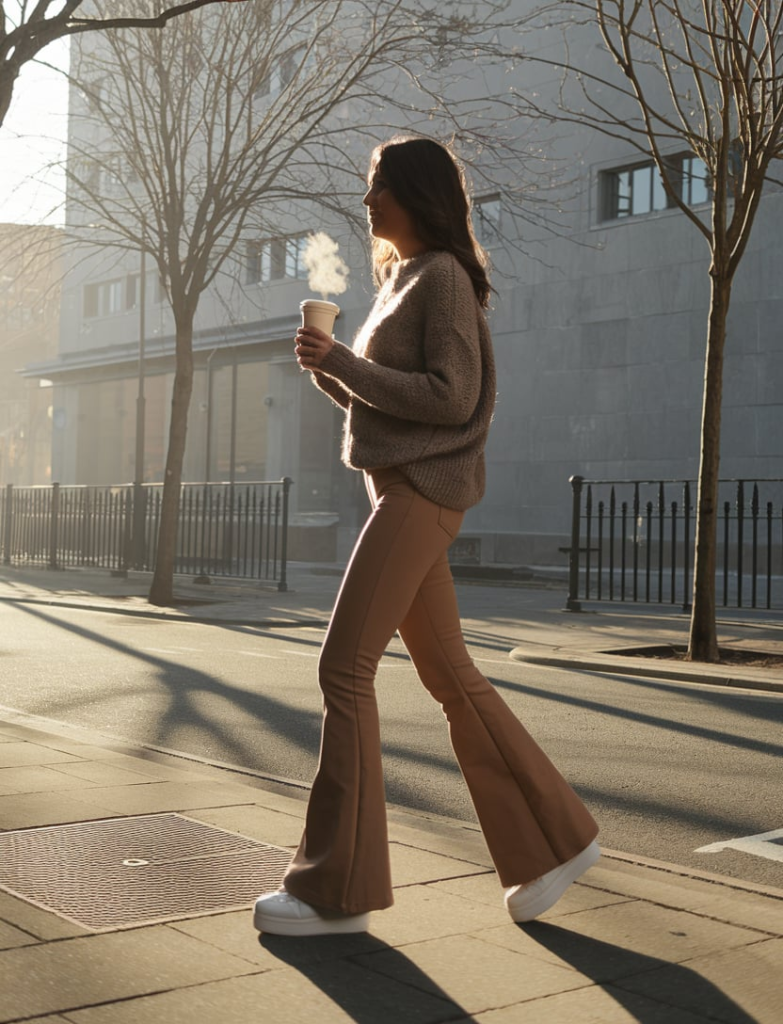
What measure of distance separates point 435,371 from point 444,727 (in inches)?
175

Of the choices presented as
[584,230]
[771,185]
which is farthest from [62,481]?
[771,185]

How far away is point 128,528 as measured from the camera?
23469 mm

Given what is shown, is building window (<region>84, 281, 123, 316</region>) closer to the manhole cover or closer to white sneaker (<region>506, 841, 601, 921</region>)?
the manhole cover

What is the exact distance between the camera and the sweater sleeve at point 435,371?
137 inches

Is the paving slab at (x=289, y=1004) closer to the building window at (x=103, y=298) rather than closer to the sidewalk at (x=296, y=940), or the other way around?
the sidewalk at (x=296, y=940)

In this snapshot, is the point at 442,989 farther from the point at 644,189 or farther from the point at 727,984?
the point at 644,189

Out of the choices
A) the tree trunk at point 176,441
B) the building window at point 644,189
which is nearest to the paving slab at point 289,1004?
the tree trunk at point 176,441

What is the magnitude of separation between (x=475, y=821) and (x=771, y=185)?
65.2 feet

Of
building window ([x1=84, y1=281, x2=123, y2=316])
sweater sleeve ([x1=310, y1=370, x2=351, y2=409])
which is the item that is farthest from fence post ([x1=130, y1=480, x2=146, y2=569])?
building window ([x1=84, y1=281, x2=123, y2=316])

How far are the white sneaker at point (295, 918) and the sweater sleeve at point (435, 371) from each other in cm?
125

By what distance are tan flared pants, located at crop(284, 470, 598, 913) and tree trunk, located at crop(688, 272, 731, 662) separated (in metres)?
7.63

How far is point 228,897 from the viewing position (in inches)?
147

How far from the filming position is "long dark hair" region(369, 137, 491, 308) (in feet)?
12.0

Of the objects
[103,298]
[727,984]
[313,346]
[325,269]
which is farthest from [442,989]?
[103,298]
